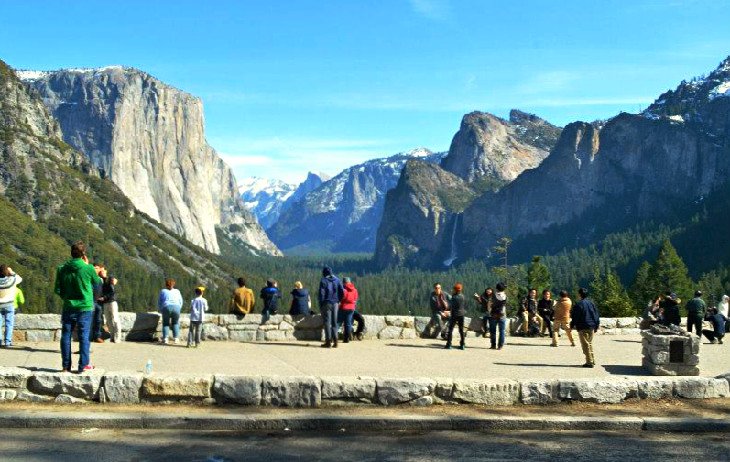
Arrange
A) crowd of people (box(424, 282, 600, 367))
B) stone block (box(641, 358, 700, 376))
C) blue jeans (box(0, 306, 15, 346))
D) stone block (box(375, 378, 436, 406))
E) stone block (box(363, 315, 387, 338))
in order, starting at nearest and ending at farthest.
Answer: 1. stone block (box(375, 378, 436, 406))
2. stone block (box(641, 358, 700, 376))
3. blue jeans (box(0, 306, 15, 346))
4. crowd of people (box(424, 282, 600, 367))
5. stone block (box(363, 315, 387, 338))

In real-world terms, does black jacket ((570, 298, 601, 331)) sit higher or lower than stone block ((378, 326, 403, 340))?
higher

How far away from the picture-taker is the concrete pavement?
1598 cm

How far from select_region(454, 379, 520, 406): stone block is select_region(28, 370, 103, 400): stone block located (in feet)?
19.8

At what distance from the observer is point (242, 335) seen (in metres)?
22.3

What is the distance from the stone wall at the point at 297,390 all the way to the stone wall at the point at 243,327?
26.3 ft

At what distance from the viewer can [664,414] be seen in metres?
12.3

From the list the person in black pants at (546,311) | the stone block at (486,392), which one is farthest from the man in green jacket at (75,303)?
the person in black pants at (546,311)

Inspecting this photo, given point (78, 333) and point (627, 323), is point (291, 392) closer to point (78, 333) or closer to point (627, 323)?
point (78, 333)

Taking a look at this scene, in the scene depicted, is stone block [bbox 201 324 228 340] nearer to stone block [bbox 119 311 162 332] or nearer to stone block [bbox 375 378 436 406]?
stone block [bbox 119 311 162 332]

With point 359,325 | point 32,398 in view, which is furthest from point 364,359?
point 32,398

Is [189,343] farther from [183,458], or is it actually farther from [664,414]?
[664,414]

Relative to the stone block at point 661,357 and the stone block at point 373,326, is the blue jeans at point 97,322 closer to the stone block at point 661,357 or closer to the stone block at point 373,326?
the stone block at point 373,326

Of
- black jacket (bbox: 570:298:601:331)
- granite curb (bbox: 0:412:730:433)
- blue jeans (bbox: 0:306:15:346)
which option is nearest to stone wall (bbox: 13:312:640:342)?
blue jeans (bbox: 0:306:15:346)

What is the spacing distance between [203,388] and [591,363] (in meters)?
10.5
